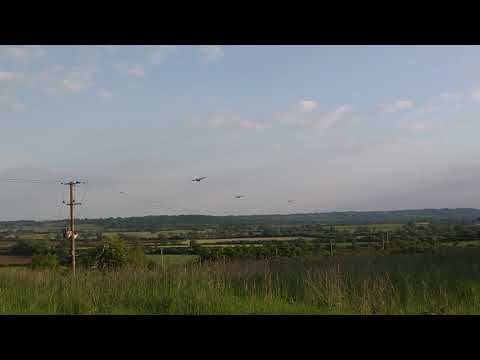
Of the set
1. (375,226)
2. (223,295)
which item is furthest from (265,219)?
(223,295)

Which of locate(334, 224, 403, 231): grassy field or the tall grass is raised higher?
the tall grass

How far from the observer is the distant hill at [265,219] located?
34.9 m

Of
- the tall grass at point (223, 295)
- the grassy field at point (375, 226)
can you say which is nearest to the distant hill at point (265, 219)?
the grassy field at point (375, 226)

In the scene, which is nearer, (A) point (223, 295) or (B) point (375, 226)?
(A) point (223, 295)

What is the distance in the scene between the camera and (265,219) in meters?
36.5

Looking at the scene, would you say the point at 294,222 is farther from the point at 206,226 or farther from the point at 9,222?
the point at 9,222

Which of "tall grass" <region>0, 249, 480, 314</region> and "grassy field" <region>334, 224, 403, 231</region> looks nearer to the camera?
"tall grass" <region>0, 249, 480, 314</region>

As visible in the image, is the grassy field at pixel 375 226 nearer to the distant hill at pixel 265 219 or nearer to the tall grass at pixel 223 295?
the distant hill at pixel 265 219

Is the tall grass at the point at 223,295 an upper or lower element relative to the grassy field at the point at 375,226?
upper

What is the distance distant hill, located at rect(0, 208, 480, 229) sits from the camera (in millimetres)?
34906

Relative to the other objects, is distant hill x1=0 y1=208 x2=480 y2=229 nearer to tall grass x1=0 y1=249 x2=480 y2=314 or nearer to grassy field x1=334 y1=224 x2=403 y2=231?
grassy field x1=334 y1=224 x2=403 y2=231

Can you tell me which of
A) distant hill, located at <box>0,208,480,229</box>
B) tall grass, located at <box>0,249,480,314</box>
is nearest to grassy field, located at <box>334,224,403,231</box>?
distant hill, located at <box>0,208,480,229</box>

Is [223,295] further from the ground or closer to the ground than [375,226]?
further from the ground

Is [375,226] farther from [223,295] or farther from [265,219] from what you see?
[223,295]
